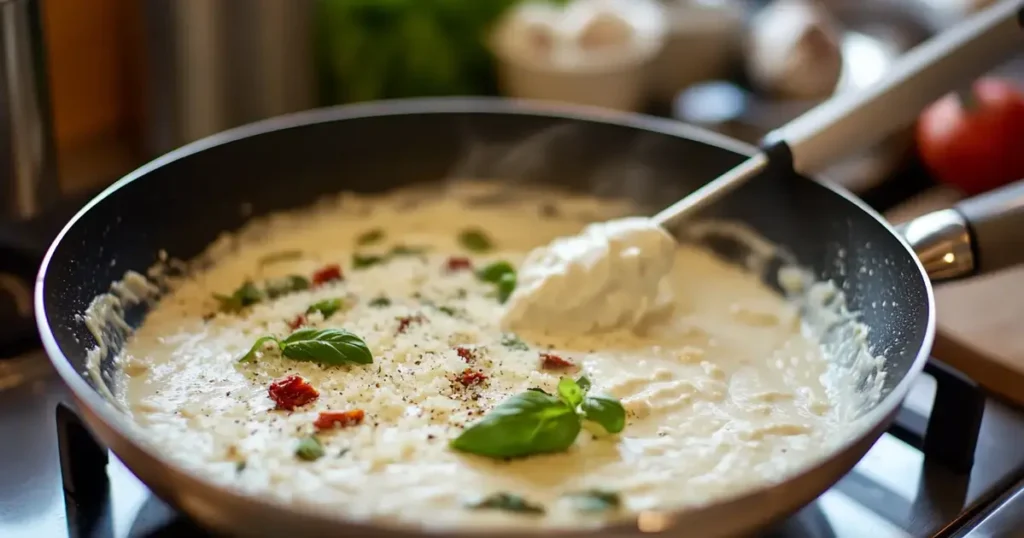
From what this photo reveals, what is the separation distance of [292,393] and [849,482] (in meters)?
0.63

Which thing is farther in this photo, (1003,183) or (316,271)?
(1003,183)

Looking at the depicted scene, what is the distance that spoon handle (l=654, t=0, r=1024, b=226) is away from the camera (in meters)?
1.37

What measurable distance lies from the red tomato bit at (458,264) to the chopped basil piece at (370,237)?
133mm

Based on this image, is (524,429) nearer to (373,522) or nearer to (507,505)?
(507,505)

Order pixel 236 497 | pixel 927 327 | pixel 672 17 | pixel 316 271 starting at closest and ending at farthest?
pixel 236 497, pixel 927 327, pixel 316 271, pixel 672 17

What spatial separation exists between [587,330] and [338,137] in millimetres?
512

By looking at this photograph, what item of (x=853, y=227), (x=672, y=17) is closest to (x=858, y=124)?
(x=853, y=227)

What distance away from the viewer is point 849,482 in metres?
1.17

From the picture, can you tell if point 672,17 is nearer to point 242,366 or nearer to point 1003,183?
point 1003,183

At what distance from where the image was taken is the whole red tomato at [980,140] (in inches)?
69.4

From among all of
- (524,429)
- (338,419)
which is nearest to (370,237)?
(338,419)

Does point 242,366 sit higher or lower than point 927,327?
lower

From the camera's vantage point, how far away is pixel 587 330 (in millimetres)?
1335

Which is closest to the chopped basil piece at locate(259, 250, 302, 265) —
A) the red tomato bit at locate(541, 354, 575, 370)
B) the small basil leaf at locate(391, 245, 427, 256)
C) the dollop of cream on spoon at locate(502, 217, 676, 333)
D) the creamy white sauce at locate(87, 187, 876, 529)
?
the creamy white sauce at locate(87, 187, 876, 529)
